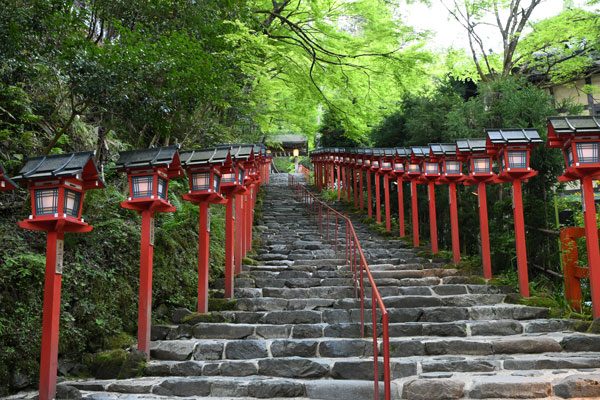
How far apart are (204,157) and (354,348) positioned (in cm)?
389

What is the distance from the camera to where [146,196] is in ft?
21.5

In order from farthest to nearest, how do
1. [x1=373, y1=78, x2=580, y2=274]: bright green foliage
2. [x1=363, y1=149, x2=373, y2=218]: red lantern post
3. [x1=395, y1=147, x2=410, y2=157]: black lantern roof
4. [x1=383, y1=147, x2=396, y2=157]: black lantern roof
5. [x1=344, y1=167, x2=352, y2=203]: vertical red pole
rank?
[x1=344, y1=167, x2=352, y2=203]: vertical red pole
[x1=363, y1=149, x2=373, y2=218]: red lantern post
[x1=383, y1=147, x2=396, y2=157]: black lantern roof
[x1=395, y1=147, x2=410, y2=157]: black lantern roof
[x1=373, y1=78, x2=580, y2=274]: bright green foliage

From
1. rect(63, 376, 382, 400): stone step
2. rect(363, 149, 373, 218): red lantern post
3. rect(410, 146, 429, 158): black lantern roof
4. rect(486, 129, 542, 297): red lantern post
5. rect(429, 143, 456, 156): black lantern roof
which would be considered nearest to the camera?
rect(63, 376, 382, 400): stone step

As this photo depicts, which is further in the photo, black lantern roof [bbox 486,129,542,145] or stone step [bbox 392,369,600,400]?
black lantern roof [bbox 486,129,542,145]

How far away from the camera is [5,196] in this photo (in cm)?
723

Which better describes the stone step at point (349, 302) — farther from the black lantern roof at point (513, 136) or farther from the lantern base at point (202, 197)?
the black lantern roof at point (513, 136)

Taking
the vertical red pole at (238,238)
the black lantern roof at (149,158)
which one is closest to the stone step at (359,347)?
the black lantern roof at (149,158)

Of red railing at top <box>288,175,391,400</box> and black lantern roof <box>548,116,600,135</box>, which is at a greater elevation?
black lantern roof <box>548,116,600,135</box>

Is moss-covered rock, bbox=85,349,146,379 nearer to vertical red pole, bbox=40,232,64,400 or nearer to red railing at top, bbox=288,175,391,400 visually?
vertical red pole, bbox=40,232,64,400

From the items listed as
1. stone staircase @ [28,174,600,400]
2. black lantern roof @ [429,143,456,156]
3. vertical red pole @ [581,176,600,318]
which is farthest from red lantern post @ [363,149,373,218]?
vertical red pole @ [581,176,600,318]

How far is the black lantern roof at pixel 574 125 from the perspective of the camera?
7270mm

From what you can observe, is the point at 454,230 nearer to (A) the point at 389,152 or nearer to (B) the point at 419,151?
(B) the point at 419,151

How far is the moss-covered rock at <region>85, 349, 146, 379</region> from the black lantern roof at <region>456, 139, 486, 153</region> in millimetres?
7460

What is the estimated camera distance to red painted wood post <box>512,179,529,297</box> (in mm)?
8688
